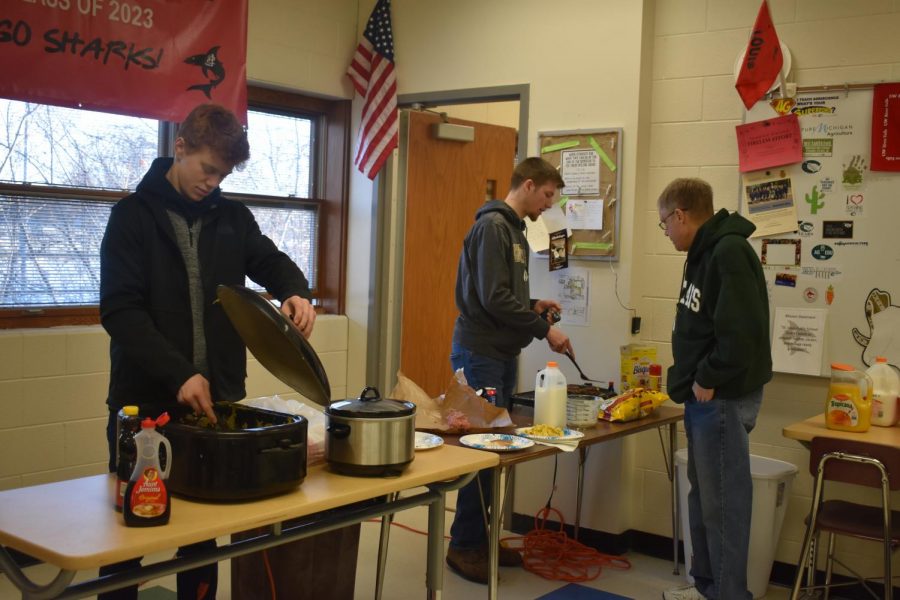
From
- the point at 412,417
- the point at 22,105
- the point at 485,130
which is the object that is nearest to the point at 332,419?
the point at 412,417

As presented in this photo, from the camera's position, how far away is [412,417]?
228 centimetres

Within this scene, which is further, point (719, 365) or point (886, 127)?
point (886, 127)

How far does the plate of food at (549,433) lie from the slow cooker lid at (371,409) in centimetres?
86

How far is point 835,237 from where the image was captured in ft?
12.3

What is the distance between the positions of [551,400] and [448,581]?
3.21 ft

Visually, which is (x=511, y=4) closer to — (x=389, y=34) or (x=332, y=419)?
(x=389, y=34)

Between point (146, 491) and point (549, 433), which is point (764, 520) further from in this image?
point (146, 491)

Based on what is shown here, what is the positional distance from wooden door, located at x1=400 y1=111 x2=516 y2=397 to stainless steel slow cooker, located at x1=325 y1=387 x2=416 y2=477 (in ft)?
9.12

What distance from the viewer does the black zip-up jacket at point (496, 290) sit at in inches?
143

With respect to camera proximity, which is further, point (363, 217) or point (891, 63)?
point (363, 217)

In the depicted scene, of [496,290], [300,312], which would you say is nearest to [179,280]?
[300,312]

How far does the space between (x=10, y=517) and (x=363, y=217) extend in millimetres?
3296

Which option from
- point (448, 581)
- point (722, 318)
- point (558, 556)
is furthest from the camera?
point (558, 556)

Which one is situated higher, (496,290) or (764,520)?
(496,290)
